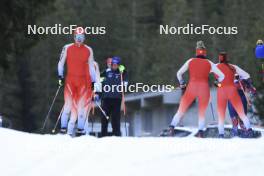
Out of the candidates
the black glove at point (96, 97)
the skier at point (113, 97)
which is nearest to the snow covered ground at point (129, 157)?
the skier at point (113, 97)

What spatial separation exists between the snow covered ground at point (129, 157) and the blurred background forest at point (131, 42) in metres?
41.9

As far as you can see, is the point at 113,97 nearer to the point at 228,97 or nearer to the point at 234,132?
the point at 228,97

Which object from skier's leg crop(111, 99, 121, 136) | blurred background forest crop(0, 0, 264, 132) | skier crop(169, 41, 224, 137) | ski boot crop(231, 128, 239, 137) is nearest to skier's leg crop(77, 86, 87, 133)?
skier's leg crop(111, 99, 121, 136)

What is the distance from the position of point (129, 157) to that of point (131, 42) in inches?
2415

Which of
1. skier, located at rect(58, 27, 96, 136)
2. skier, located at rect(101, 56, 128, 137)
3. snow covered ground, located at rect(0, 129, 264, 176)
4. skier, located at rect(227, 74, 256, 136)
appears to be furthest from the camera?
skier, located at rect(227, 74, 256, 136)

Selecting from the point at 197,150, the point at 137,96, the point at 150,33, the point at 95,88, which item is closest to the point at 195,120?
the point at 137,96

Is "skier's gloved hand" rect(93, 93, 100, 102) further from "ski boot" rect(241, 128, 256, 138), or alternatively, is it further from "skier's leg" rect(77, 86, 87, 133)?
"ski boot" rect(241, 128, 256, 138)

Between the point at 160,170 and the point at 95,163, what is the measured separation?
0.79 m

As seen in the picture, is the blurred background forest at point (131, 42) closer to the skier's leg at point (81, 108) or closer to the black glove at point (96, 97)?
the black glove at point (96, 97)

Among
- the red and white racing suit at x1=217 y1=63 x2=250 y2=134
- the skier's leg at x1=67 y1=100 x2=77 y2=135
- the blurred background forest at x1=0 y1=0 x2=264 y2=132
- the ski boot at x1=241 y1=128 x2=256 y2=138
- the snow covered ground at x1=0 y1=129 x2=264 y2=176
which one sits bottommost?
the snow covered ground at x1=0 y1=129 x2=264 y2=176

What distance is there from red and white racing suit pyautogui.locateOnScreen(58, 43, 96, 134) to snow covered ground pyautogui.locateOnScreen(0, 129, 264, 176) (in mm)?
4291

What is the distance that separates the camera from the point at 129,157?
27.6 feet

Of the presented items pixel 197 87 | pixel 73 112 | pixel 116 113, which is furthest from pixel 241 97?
pixel 73 112

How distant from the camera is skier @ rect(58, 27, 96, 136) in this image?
1380 cm
